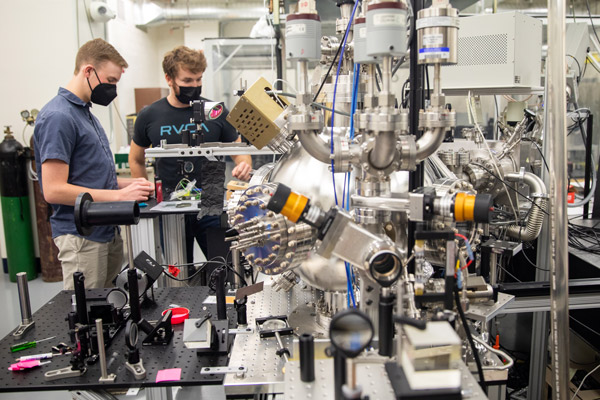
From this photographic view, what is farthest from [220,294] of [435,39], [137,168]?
[137,168]

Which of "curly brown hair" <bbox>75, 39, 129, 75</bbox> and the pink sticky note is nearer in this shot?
the pink sticky note

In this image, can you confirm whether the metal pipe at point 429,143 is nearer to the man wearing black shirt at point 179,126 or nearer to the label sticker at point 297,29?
the label sticker at point 297,29

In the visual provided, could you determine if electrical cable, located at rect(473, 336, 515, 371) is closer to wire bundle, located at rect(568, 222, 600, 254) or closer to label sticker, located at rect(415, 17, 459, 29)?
label sticker, located at rect(415, 17, 459, 29)

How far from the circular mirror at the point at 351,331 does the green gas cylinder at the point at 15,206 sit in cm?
367

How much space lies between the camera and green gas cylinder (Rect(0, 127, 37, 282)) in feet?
11.7

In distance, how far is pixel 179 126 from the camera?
268cm

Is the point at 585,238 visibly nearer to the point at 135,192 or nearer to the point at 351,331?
the point at 351,331

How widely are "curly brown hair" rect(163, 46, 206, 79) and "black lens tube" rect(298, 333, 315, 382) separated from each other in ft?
6.88

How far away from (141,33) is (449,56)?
5788 millimetres

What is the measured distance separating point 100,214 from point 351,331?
2.32 ft

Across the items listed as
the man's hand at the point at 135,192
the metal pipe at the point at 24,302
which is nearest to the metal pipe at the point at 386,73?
the metal pipe at the point at 24,302

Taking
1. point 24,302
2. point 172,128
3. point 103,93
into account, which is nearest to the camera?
point 24,302

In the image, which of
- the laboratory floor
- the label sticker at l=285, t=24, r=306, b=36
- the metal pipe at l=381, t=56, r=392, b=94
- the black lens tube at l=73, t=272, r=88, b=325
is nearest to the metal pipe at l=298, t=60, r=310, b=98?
the label sticker at l=285, t=24, r=306, b=36

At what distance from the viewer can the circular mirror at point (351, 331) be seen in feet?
2.19
